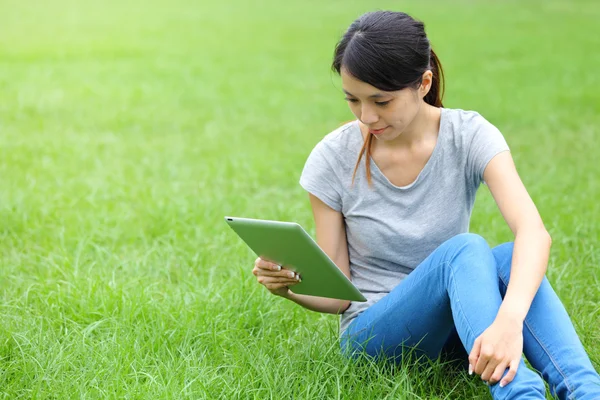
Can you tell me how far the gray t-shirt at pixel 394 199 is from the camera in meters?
2.77

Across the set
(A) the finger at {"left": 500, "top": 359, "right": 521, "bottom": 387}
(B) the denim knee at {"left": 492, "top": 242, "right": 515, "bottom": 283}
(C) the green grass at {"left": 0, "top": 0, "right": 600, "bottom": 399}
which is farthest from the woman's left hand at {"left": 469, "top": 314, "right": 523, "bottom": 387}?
(C) the green grass at {"left": 0, "top": 0, "right": 600, "bottom": 399}

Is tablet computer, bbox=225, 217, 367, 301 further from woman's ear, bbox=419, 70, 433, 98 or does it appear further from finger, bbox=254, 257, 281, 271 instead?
woman's ear, bbox=419, 70, 433, 98

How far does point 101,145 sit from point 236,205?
1.78m

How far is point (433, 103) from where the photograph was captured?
2.88m

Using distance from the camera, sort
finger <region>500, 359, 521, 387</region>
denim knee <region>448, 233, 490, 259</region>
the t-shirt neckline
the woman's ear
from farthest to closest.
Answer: the t-shirt neckline → the woman's ear → denim knee <region>448, 233, 490, 259</region> → finger <region>500, 359, 521, 387</region>

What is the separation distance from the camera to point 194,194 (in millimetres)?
5148

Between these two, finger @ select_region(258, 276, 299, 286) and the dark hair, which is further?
finger @ select_region(258, 276, 299, 286)

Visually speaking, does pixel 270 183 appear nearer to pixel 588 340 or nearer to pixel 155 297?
pixel 155 297

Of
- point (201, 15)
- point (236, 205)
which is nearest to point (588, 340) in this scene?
point (236, 205)

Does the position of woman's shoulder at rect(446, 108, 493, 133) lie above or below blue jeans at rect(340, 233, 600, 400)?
above

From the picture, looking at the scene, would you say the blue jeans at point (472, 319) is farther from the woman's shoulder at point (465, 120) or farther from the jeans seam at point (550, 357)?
the woman's shoulder at point (465, 120)

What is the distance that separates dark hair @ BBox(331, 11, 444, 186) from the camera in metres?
2.53

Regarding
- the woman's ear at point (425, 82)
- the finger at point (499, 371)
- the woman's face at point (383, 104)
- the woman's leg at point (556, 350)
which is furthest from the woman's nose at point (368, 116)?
the finger at point (499, 371)

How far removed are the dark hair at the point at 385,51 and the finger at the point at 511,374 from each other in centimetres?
Answer: 88
